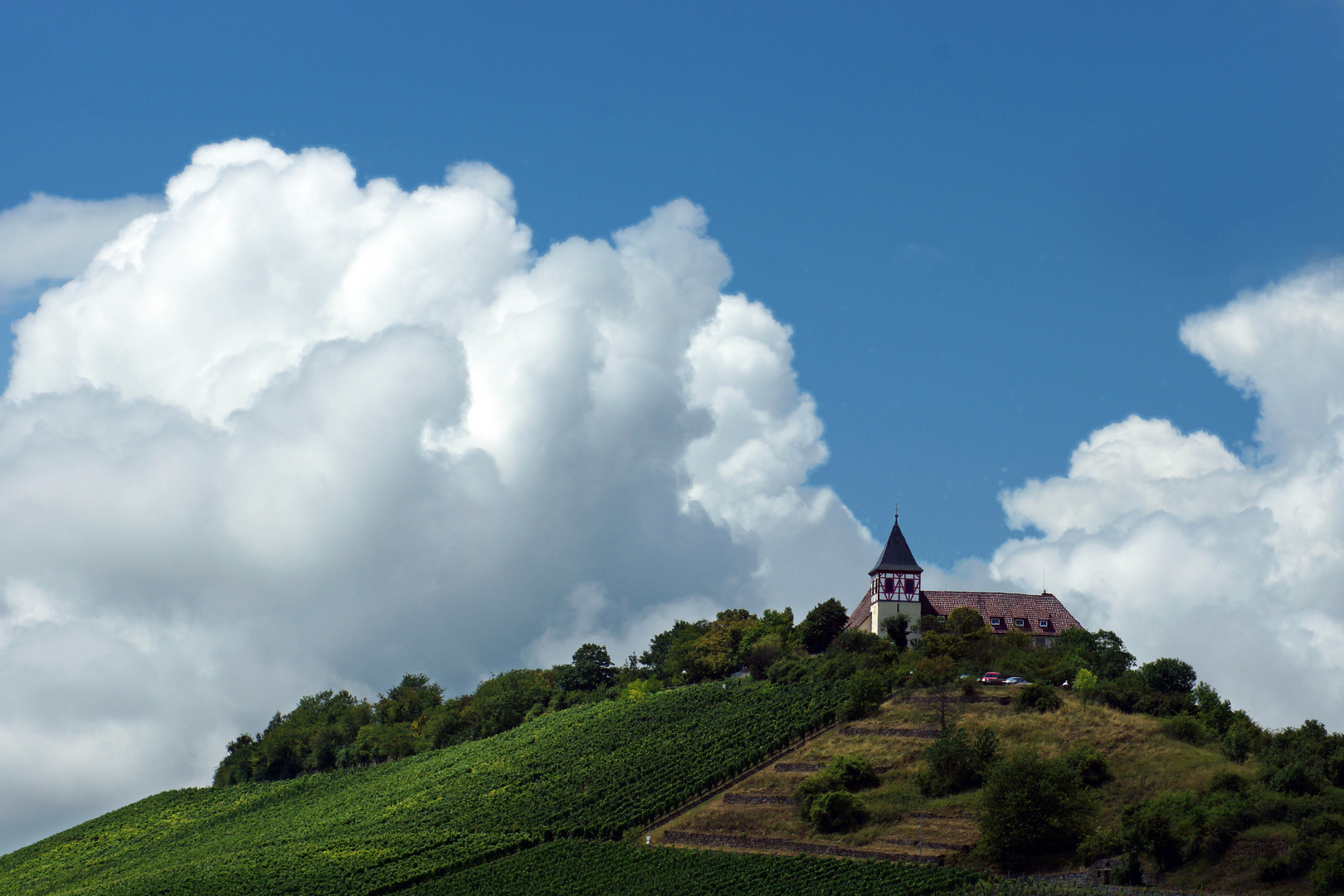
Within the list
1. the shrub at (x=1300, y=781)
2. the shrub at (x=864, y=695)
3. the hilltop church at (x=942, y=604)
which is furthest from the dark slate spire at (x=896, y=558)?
the shrub at (x=1300, y=781)

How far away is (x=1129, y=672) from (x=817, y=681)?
22.4 meters

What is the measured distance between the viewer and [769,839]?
70.4 meters

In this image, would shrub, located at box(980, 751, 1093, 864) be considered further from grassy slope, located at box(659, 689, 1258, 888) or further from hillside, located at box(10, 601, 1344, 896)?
grassy slope, located at box(659, 689, 1258, 888)

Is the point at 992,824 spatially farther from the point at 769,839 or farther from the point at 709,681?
the point at 709,681

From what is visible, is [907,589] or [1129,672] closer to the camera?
[1129,672]

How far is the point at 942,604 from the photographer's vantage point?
11062 centimetres

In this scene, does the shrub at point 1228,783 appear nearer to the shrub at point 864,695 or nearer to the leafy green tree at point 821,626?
the shrub at point 864,695

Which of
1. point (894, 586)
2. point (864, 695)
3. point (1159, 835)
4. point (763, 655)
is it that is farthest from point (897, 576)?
point (1159, 835)

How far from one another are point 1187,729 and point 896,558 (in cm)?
3906

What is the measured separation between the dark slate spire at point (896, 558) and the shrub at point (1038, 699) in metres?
27.5

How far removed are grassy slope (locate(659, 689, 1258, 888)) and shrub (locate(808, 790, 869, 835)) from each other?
2.14 ft

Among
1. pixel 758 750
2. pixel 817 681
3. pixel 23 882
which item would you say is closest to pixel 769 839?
pixel 758 750

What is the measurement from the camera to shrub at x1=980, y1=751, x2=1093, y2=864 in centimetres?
6284

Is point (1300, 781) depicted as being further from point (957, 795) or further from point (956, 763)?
point (956, 763)
